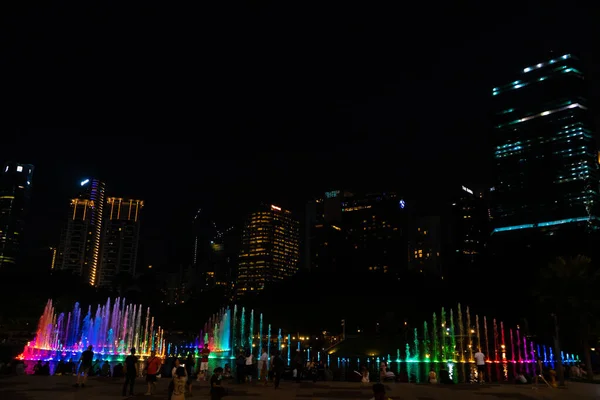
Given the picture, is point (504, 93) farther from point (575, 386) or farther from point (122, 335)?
point (575, 386)

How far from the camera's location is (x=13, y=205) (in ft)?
579

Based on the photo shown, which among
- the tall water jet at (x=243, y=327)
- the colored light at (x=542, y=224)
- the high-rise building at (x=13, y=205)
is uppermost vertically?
the high-rise building at (x=13, y=205)

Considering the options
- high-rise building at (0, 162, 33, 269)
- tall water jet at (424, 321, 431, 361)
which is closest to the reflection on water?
tall water jet at (424, 321, 431, 361)

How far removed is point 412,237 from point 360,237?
19.0 meters

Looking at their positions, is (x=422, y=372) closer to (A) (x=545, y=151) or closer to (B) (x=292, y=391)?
(B) (x=292, y=391)

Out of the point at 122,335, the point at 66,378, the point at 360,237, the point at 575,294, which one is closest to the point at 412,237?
the point at 360,237

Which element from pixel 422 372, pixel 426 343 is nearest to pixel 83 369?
pixel 422 372

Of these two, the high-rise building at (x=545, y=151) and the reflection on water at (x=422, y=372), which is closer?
the reflection on water at (x=422, y=372)

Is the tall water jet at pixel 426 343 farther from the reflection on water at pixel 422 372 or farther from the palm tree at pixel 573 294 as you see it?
the palm tree at pixel 573 294

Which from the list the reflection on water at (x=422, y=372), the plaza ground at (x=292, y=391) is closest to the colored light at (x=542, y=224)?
the reflection on water at (x=422, y=372)

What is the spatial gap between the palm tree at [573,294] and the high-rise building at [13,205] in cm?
17648

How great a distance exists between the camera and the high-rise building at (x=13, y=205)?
172 m

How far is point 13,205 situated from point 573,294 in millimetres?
185227

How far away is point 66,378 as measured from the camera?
21.6 meters
